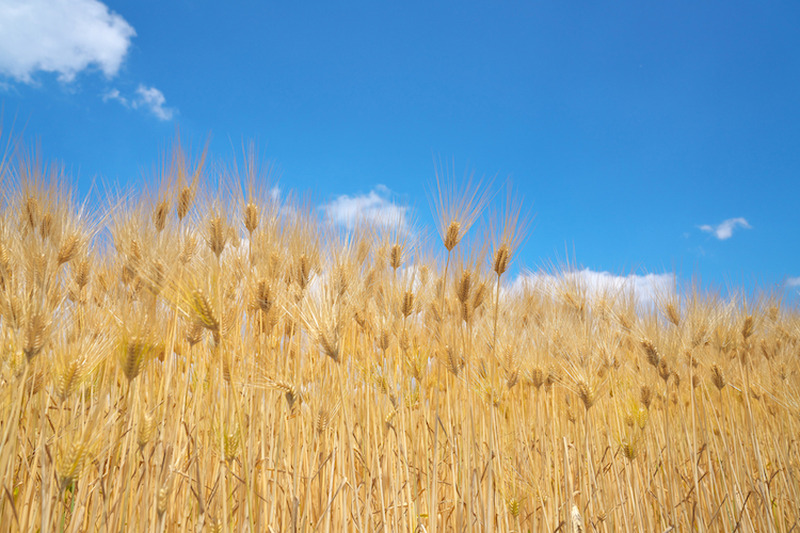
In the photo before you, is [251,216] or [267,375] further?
[251,216]

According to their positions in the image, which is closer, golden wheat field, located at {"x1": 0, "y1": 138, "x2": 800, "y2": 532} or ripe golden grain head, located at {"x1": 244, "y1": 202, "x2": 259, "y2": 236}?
golden wheat field, located at {"x1": 0, "y1": 138, "x2": 800, "y2": 532}

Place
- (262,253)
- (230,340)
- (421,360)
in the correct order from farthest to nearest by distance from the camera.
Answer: (421,360) → (262,253) → (230,340)

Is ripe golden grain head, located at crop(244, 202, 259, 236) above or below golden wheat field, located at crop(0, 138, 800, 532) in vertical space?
above

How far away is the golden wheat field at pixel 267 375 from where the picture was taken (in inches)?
50.8

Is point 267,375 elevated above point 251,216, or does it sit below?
below

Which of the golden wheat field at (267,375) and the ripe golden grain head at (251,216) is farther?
the ripe golden grain head at (251,216)

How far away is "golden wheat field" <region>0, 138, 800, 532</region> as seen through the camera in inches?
50.8

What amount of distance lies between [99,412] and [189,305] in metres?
0.36

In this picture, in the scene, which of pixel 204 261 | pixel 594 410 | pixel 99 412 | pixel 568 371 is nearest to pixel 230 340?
pixel 204 261

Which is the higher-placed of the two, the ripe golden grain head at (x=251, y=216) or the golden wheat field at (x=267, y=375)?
the ripe golden grain head at (x=251, y=216)

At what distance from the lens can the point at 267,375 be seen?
1.48 m

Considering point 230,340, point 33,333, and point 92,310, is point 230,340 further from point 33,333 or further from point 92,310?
point 92,310

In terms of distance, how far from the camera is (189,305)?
3.92 feet

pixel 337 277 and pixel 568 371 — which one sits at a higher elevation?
pixel 337 277
